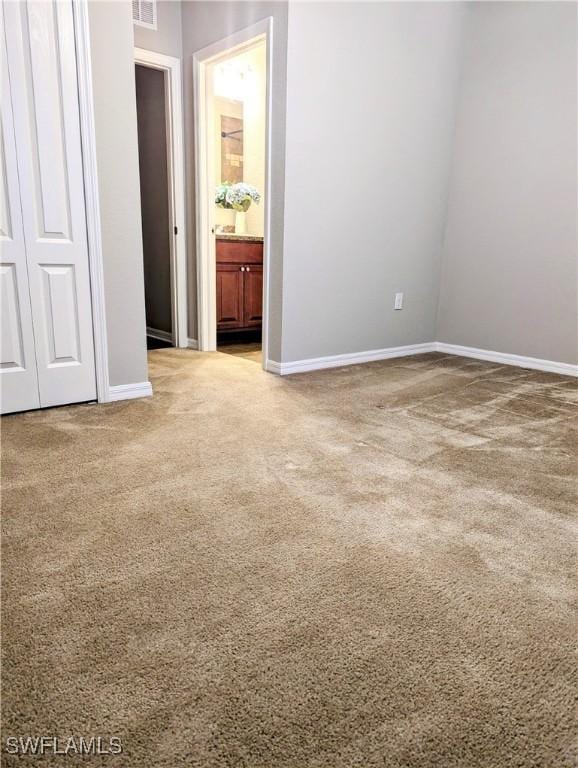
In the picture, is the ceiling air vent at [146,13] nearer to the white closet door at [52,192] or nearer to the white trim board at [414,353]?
the white closet door at [52,192]

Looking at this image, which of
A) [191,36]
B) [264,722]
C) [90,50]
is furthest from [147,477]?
[191,36]

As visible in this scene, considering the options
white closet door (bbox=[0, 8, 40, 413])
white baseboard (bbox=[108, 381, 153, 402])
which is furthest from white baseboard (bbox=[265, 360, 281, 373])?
white closet door (bbox=[0, 8, 40, 413])

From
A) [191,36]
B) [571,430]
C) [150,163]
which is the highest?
[191,36]

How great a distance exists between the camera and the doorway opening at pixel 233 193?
3.31 meters

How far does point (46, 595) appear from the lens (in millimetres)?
1091

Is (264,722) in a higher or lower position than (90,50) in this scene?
lower

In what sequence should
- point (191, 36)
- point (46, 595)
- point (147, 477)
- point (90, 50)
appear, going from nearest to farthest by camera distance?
point (46, 595)
point (147, 477)
point (90, 50)
point (191, 36)

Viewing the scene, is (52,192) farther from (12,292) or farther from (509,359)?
(509,359)

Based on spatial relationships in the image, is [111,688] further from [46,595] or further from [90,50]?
[90,50]

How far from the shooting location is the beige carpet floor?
80 cm

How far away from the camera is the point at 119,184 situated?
7.77 feet

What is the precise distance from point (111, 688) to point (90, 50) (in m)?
2.41

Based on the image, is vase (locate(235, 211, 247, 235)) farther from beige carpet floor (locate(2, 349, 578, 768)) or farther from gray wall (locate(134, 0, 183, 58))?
beige carpet floor (locate(2, 349, 578, 768))

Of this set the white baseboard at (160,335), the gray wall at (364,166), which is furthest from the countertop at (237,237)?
the gray wall at (364,166)
